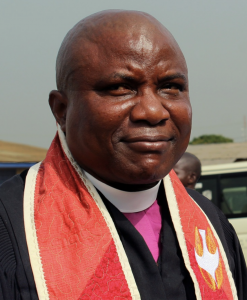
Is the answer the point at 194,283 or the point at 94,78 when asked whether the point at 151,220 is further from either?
the point at 94,78

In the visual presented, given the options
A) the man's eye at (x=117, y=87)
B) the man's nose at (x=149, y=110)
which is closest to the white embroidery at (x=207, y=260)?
the man's nose at (x=149, y=110)

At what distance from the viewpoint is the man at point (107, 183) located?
5.02 feet

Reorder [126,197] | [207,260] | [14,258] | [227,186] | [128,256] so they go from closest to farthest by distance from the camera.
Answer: [14,258], [128,256], [126,197], [207,260], [227,186]

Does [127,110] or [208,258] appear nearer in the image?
[127,110]

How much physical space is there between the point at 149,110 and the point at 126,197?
1.30ft

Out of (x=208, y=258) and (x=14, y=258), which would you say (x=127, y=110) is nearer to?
(x=14, y=258)

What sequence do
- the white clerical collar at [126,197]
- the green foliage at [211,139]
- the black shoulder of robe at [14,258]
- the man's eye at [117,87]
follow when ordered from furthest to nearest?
1. the green foliage at [211,139]
2. the white clerical collar at [126,197]
3. the man's eye at [117,87]
4. the black shoulder of robe at [14,258]

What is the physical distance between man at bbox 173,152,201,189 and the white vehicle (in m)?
1.09

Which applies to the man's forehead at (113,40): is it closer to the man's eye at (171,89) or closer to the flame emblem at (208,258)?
the man's eye at (171,89)

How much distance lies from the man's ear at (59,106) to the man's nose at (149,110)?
320 mm

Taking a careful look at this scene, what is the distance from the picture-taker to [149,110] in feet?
5.01

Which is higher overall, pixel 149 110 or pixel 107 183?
pixel 149 110

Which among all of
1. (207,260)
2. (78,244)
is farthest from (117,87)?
(207,260)

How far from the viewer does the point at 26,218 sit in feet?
5.19
